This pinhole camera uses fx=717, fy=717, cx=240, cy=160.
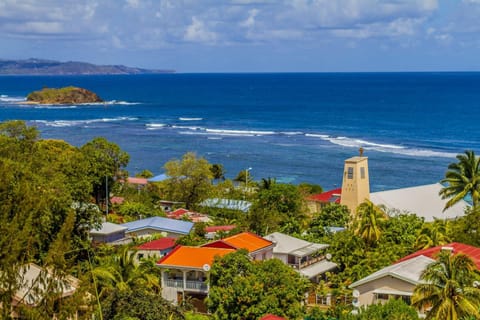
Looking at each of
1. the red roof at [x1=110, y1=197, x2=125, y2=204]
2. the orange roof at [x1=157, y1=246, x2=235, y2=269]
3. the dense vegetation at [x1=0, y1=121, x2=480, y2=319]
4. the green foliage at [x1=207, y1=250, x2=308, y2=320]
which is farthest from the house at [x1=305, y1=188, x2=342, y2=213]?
the green foliage at [x1=207, y1=250, x2=308, y2=320]

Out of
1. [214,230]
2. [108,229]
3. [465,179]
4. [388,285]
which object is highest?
[465,179]

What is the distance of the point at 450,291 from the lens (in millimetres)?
19641

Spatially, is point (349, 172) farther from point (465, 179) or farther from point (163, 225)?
point (163, 225)

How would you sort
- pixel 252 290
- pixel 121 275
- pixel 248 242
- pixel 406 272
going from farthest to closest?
pixel 248 242, pixel 121 275, pixel 406 272, pixel 252 290

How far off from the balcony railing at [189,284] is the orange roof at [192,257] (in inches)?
28.3

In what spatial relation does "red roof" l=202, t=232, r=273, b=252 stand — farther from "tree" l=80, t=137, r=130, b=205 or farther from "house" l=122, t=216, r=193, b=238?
"tree" l=80, t=137, r=130, b=205

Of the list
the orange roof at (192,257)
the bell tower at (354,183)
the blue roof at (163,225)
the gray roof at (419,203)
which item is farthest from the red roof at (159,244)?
A: the gray roof at (419,203)

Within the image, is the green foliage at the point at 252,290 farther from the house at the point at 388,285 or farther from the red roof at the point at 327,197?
the red roof at the point at 327,197

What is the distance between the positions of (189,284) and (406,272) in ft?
30.6

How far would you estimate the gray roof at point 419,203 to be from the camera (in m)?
47.4

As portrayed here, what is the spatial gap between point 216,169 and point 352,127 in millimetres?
53088

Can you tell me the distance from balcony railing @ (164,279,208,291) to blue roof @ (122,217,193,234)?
8892 millimetres

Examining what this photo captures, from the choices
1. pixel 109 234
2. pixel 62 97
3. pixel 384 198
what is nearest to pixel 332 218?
pixel 384 198

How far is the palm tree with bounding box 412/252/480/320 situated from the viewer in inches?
764
